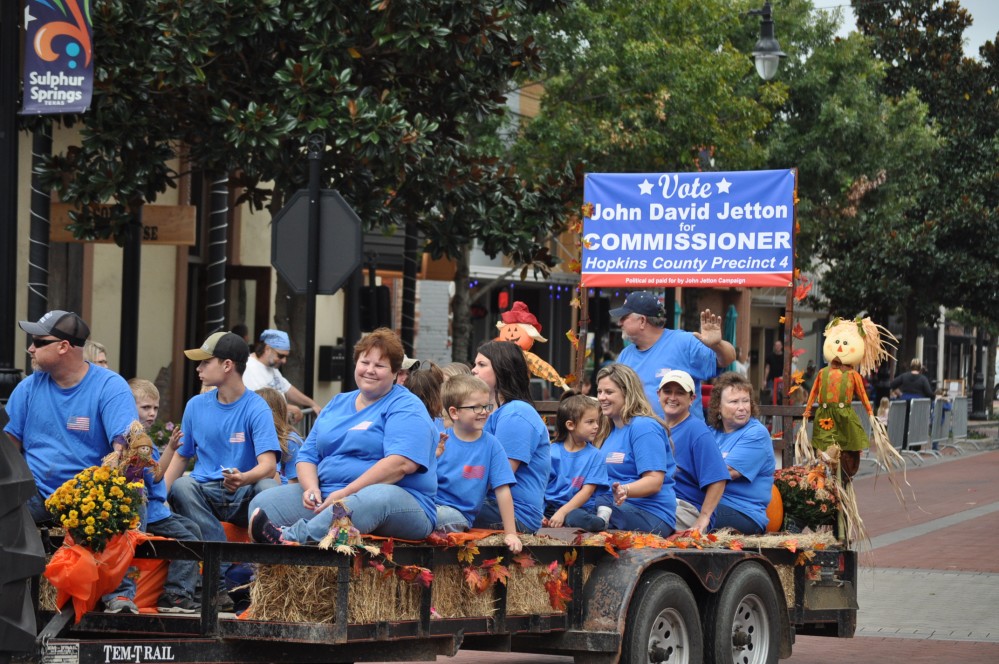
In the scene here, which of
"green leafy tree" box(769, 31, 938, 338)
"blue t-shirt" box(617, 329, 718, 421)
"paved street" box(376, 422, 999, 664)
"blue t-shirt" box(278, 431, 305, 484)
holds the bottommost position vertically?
"paved street" box(376, 422, 999, 664)

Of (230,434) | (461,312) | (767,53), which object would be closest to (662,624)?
(230,434)

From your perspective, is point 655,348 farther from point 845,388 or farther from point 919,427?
point 919,427

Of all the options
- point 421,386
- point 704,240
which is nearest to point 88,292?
point 704,240

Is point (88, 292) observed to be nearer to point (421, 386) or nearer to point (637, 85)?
point (637, 85)

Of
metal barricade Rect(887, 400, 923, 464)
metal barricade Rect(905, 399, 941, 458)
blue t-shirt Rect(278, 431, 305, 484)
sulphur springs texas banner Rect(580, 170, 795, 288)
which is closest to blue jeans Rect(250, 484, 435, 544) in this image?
blue t-shirt Rect(278, 431, 305, 484)

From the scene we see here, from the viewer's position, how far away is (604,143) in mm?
26891

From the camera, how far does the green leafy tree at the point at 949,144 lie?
3619 cm

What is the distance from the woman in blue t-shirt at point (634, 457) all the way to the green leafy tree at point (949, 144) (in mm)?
28887

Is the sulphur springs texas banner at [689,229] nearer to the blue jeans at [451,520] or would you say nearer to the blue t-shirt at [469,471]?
the blue t-shirt at [469,471]

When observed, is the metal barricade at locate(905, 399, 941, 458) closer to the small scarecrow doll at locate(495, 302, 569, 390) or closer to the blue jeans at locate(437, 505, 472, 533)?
the small scarecrow doll at locate(495, 302, 569, 390)

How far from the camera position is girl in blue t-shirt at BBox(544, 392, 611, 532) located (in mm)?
8023

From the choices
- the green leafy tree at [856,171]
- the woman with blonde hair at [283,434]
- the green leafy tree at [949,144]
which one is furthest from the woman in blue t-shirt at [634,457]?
the green leafy tree at [949,144]

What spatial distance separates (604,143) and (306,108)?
12.8 m

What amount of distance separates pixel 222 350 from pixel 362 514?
6.57ft
